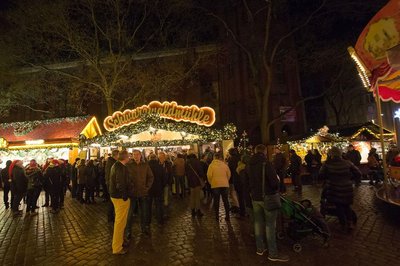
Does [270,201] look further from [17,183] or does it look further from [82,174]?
[82,174]

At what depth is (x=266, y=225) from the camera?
4.93 meters

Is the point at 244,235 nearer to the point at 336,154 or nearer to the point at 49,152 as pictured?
the point at 336,154

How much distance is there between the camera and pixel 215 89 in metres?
26.8

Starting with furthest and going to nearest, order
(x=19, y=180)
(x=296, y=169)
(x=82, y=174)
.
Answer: (x=296, y=169) < (x=82, y=174) < (x=19, y=180)

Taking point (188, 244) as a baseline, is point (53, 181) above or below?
above

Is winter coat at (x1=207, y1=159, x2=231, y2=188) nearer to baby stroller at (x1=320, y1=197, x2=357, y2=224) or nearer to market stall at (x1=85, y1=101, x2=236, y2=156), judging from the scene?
baby stroller at (x1=320, y1=197, x2=357, y2=224)

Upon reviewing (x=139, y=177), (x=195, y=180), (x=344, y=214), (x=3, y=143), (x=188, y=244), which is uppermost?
(x=3, y=143)

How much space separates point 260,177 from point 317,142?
13.8 metres

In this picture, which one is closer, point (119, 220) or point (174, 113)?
point (119, 220)

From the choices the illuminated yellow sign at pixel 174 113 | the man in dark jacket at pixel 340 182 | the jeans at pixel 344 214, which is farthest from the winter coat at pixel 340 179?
the illuminated yellow sign at pixel 174 113

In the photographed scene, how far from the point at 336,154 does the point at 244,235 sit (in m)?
2.50

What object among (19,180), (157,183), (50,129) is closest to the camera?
(157,183)

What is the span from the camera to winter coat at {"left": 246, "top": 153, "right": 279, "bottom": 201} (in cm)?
482

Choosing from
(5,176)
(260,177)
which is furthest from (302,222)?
(5,176)
